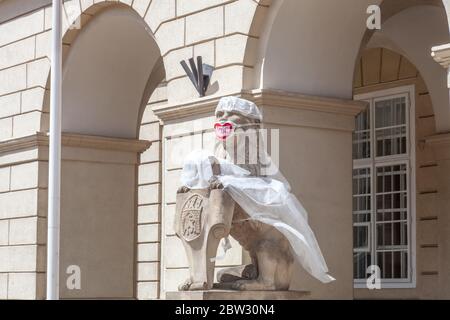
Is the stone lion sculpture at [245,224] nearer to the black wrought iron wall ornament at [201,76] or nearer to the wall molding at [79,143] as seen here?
the black wrought iron wall ornament at [201,76]

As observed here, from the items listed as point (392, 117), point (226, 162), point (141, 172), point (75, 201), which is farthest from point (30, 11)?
point (226, 162)

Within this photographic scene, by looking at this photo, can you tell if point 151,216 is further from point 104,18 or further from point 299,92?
point 299,92

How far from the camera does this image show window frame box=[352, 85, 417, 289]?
18.2 m

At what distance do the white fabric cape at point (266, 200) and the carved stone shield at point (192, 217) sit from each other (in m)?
0.13

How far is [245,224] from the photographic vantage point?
389 inches

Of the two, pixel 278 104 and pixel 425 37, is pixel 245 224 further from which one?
pixel 425 37

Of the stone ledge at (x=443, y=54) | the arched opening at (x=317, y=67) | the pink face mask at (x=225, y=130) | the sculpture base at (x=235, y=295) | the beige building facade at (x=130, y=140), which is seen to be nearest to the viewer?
the sculpture base at (x=235, y=295)

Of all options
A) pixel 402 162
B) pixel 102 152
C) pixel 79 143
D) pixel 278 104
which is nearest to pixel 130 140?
pixel 102 152

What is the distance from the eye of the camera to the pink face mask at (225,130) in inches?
402

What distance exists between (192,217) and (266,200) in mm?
690

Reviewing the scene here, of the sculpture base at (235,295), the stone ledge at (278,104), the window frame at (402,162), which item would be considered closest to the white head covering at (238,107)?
the sculpture base at (235,295)

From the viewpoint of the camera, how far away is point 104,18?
676 inches

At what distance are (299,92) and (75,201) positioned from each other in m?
5.80

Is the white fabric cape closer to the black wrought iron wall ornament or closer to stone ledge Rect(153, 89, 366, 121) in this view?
stone ledge Rect(153, 89, 366, 121)
